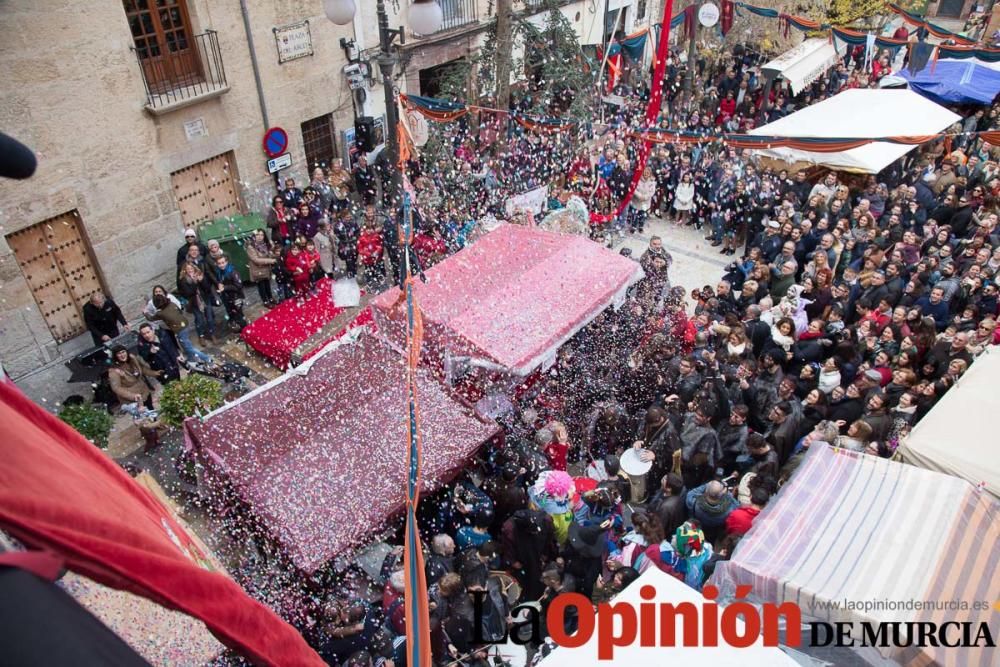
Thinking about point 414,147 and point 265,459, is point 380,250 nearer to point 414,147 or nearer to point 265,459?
point 414,147

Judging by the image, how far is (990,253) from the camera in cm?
860

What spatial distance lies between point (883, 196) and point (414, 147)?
7397mm

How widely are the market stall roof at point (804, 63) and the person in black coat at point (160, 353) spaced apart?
12789 mm

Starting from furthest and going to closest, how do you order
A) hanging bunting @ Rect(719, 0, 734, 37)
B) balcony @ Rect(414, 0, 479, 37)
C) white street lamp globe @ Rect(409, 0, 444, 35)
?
hanging bunting @ Rect(719, 0, 734, 37) < balcony @ Rect(414, 0, 479, 37) < white street lamp globe @ Rect(409, 0, 444, 35)

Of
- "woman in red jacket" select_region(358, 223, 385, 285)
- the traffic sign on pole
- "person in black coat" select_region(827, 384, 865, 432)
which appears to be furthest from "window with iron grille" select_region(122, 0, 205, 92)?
"person in black coat" select_region(827, 384, 865, 432)

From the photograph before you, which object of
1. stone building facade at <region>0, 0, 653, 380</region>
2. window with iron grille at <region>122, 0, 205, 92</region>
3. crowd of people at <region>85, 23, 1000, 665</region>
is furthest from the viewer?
window with iron grille at <region>122, 0, 205, 92</region>

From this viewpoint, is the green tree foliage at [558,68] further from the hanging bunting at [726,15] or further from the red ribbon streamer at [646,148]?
the hanging bunting at [726,15]

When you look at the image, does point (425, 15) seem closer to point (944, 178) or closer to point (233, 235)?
point (233, 235)

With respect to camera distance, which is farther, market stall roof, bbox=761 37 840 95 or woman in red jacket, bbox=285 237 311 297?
market stall roof, bbox=761 37 840 95

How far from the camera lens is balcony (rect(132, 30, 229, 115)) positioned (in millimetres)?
9203

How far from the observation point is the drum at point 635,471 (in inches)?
245

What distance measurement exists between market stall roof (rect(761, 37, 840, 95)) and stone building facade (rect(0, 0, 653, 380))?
8536 millimetres

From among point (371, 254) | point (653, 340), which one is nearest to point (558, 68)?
point (371, 254)

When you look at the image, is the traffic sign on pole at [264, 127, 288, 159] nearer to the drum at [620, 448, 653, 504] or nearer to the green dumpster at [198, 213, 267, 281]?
the green dumpster at [198, 213, 267, 281]
